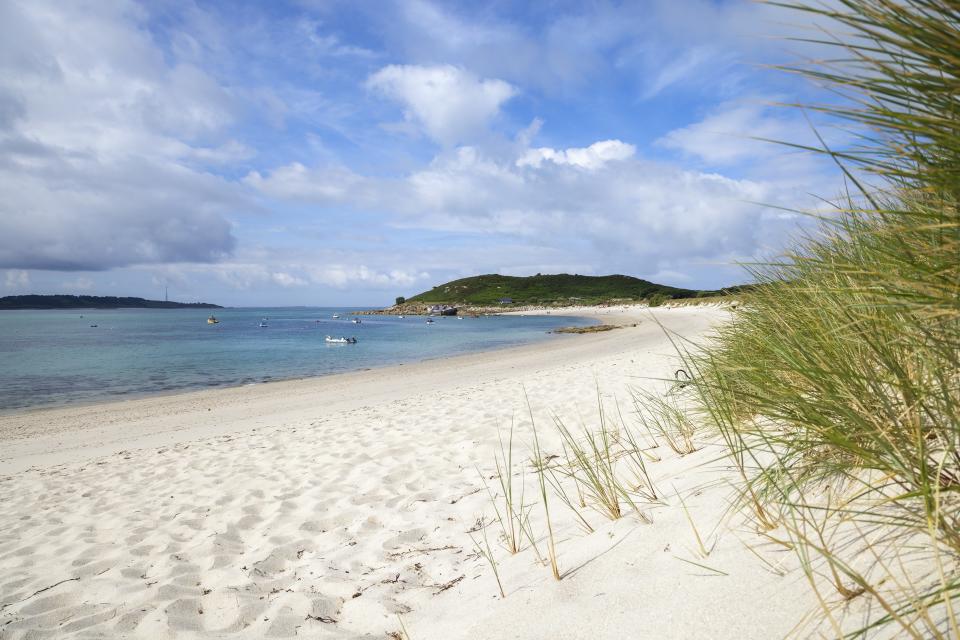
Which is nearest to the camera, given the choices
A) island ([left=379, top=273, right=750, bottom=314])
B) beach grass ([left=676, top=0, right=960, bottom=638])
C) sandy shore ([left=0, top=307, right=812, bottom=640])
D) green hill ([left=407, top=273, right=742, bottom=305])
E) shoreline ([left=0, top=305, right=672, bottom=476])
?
beach grass ([left=676, top=0, right=960, bottom=638])

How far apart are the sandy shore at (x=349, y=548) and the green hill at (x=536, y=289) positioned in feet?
317

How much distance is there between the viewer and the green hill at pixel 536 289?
4360 inches

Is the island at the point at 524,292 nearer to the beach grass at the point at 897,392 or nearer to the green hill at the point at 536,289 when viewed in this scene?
the green hill at the point at 536,289

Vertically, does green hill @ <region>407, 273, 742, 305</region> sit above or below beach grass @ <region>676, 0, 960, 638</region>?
above

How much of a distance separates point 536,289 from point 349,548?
123876 millimetres

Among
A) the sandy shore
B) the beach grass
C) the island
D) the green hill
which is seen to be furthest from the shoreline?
the green hill

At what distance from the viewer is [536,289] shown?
12575 cm

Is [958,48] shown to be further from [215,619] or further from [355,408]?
[355,408]

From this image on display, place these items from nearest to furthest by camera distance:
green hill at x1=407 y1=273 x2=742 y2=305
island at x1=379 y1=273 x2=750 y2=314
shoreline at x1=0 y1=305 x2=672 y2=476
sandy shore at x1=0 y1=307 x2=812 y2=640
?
sandy shore at x1=0 y1=307 x2=812 y2=640, shoreline at x1=0 y1=305 x2=672 y2=476, island at x1=379 y1=273 x2=750 y2=314, green hill at x1=407 y1=273 x2=742 y2=305

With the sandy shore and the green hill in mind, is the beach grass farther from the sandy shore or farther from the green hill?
the green hill

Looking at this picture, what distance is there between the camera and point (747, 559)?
162 cm

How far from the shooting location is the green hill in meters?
111

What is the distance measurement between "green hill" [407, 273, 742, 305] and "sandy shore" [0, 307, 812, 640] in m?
96.5

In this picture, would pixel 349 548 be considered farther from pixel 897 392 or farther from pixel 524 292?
pixel 524 292
